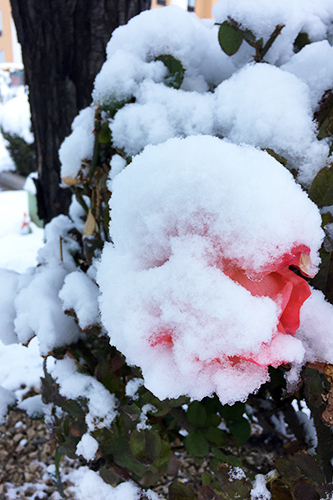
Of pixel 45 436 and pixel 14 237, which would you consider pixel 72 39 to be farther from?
pixel 14 237

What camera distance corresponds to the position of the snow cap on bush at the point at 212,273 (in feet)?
1.25

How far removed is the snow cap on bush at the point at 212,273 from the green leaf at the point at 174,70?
0.38 meters

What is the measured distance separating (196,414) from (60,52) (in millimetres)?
1222

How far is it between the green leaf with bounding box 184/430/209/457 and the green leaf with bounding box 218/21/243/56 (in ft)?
2.51

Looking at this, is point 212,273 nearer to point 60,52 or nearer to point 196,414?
point 196,414

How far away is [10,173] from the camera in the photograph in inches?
258

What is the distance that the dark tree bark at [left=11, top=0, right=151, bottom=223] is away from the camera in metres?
1.30

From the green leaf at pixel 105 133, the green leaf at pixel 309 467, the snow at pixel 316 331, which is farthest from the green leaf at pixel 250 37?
the green leaf at pixel 309 467

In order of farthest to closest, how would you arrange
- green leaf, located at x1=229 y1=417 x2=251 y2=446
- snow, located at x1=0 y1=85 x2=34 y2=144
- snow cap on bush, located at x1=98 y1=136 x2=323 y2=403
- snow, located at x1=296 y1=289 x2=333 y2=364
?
snow, located at x1=0 y1=85 x2=34 y2=144 < green leaf, located at x1=229 y1=417 x2=251 y2=446 < snow, located at x1=296 y1=289 x2=333 y2=364 < snow cap on bush, located at x1=98 y1=136 x2=323 y2=403

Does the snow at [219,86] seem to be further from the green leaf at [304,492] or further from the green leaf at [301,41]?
the green leaf at [304,492]

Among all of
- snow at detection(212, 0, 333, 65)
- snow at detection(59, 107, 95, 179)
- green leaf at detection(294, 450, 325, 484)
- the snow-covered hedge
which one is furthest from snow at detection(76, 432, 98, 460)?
snow at detection(212, 0, 333, 65)

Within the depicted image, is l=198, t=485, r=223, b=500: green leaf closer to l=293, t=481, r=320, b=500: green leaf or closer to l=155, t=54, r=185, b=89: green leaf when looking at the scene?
l=293, t=481, r=320, b=500: green leaf

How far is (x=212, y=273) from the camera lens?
0.39 meters

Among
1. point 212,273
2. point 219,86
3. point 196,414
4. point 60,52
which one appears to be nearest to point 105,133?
point 219,86
